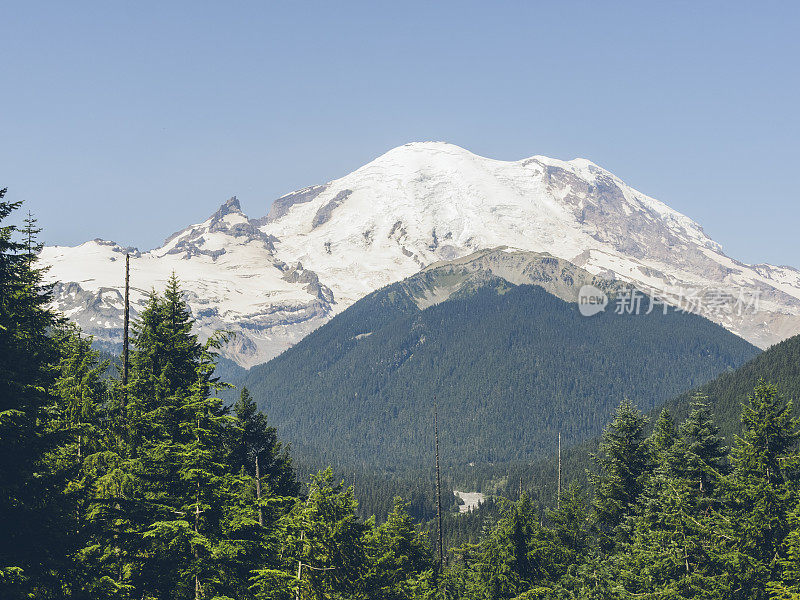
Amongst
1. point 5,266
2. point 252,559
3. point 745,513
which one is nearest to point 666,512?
point 745,513

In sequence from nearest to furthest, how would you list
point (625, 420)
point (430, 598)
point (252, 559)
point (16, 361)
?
point (16, 361)
point (252, 559)
point (430, 598)
point (625, 420)

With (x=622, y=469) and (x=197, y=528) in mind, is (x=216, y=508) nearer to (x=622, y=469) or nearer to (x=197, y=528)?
(x=197, y=528)

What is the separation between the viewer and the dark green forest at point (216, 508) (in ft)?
80.8

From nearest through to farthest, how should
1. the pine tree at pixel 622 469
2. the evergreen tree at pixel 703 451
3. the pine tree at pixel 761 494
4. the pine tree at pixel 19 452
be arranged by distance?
the pine tree at pixel 19 452 < the pine tree at pixel 761 494 < the evergreen tree at pixel 703 451 < the pine tree at pixel 622 469

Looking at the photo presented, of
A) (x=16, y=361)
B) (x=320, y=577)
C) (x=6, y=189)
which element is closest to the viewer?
(x=16, y=361)

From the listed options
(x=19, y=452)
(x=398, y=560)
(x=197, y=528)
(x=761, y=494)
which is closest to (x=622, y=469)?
(x=761, y=494)

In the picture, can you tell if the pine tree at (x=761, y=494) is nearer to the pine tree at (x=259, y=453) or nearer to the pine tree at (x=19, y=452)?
the pine tree at (x=259, y=453)

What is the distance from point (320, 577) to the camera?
3441 centimetres

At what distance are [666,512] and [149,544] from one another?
27.8 meters

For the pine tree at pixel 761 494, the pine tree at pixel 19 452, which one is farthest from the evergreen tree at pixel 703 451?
the pine tree at pixel 19 452

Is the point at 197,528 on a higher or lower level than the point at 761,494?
higher

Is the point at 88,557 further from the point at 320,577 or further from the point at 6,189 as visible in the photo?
the point at 6,189

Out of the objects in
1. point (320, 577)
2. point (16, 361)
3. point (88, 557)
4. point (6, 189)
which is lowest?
point (320, 577)

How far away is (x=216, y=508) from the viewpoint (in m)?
31.1
